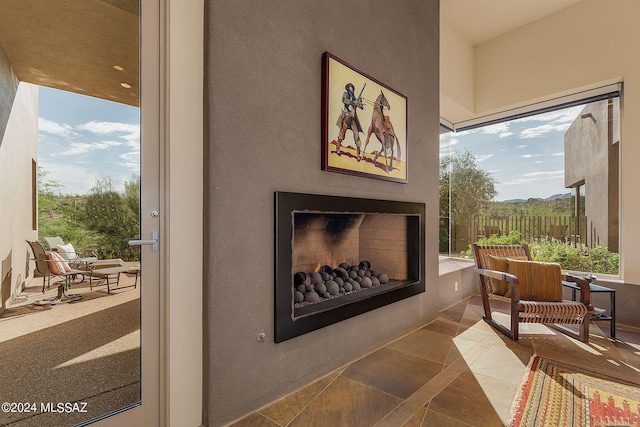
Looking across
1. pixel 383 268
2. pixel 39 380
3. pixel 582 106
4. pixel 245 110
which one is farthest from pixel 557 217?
pixel 39 380

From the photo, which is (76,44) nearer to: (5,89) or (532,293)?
(5,89)

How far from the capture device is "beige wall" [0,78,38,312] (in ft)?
3.66

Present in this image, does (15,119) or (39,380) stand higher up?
(15,119)

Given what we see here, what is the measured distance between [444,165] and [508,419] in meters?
3.62

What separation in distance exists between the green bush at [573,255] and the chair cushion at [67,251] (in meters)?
4.77

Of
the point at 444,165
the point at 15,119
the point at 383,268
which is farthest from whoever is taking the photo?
the point at 444,165

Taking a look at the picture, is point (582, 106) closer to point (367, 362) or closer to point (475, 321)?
point (475, 321)

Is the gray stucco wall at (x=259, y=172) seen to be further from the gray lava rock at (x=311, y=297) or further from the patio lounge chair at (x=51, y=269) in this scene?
the patio lounge chair at (x=51, y=269)

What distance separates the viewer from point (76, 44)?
130cm

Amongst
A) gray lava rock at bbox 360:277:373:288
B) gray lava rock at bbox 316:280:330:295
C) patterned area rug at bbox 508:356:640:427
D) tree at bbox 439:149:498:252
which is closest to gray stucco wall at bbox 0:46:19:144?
gray lava rock at bbox 316:280:330:295

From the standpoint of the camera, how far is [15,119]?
1.15 m

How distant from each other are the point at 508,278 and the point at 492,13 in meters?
3.29

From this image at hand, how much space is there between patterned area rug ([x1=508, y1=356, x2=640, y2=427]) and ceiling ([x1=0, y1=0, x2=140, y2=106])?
105 inches

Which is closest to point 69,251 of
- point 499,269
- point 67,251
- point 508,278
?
point 67,251
